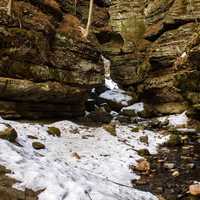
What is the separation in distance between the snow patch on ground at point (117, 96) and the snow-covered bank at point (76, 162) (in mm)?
9785

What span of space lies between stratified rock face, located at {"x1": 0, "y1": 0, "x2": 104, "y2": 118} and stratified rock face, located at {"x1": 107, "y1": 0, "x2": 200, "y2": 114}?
653cm

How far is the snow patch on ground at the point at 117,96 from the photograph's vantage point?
3375cm

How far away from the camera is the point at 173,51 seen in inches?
1228

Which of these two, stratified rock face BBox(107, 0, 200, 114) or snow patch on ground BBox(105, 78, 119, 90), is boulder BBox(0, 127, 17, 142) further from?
snow patch on ground BBox(105, 78, 119, 90)

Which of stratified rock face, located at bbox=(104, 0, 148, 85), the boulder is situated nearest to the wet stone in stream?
the boulder

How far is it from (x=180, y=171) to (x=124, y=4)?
33961 millimetres

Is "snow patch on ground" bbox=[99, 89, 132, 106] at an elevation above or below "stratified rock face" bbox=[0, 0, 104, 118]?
below

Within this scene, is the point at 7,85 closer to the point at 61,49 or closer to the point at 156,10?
the point at 61,49

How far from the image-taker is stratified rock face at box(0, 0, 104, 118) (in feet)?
66.4

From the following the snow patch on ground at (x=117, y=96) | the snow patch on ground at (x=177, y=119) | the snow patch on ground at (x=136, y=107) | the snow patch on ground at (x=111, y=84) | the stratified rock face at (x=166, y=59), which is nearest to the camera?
the stratified rock face at (x=166, y=59)

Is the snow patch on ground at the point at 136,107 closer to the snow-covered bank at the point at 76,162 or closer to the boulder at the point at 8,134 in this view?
the snow-covered bank at the point at 76,162

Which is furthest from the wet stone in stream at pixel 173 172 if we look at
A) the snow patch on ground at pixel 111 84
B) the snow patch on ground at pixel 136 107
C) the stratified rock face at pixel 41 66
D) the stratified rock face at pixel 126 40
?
the snow patch on ground at pixel 111 84

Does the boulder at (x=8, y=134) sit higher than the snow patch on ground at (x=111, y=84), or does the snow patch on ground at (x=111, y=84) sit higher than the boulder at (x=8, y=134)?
the boulder at (x=8, y=134)

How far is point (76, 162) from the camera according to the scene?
15.1m
